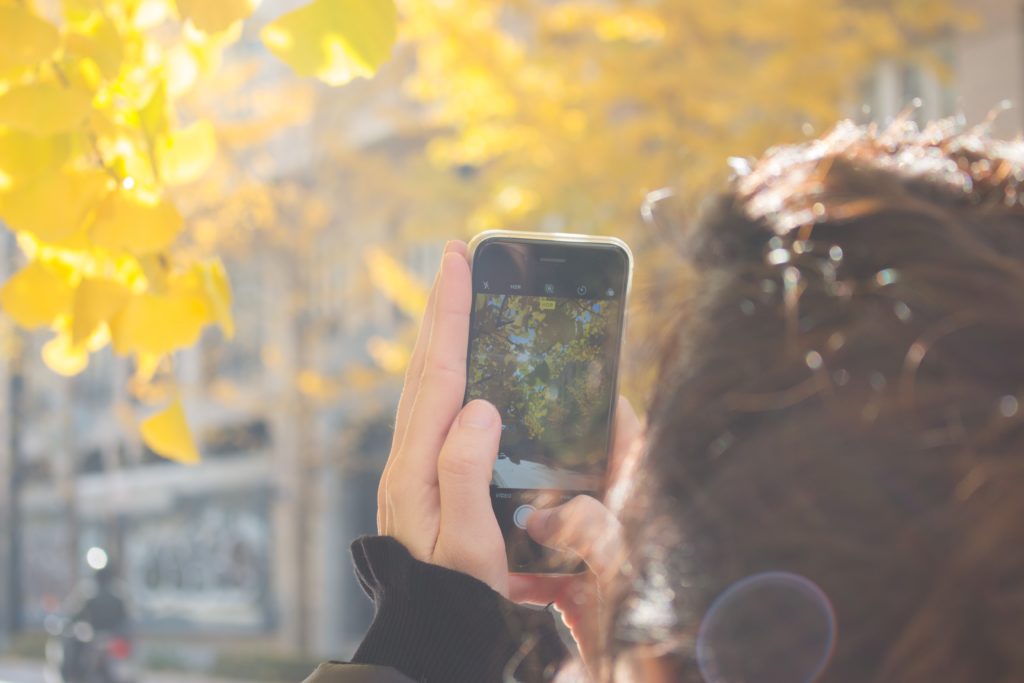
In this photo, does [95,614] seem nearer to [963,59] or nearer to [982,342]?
[963,59]

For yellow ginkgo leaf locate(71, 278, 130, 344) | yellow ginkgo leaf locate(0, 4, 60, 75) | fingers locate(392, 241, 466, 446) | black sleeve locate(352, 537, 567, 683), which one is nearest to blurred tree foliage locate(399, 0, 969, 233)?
yellow ginkgo leaf locate(71, 278, 130, 344)

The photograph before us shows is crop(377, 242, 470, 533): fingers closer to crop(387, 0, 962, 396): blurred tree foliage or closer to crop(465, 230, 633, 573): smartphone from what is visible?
crop(465, 230, 633, 573): smartphone

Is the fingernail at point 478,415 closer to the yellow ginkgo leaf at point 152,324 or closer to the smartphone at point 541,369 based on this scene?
the smartphone at point 541,369

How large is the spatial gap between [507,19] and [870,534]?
25.3ft

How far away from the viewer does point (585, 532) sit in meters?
1.09

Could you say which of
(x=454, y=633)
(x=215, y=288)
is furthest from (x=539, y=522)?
(x=215, y=288)

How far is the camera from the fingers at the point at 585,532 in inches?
34.1

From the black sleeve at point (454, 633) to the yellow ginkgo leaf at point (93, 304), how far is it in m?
0.90

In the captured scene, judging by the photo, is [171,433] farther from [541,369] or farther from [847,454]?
[847,454]

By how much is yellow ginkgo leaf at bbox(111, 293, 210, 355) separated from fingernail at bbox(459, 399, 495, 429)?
2.95ft

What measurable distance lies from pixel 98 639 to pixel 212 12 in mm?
8742

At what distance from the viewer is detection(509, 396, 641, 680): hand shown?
0.85 metres

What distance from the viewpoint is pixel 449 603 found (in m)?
1.10

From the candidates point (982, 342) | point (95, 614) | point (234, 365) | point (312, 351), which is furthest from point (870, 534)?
point (234, 365)
